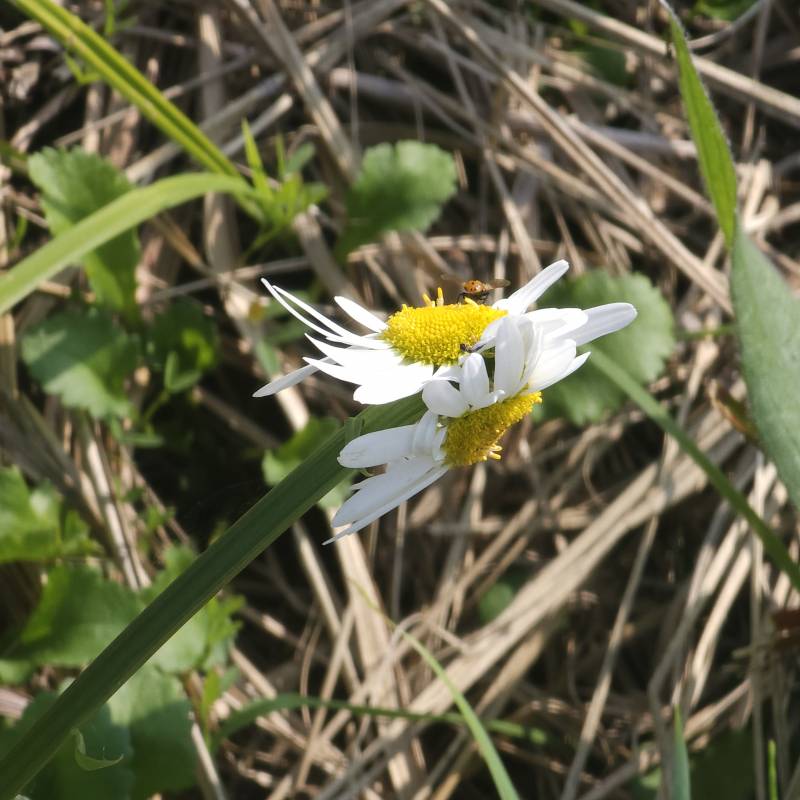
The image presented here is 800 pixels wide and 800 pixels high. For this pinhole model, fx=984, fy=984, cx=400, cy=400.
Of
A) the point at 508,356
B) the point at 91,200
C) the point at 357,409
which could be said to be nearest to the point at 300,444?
the point at 357,409

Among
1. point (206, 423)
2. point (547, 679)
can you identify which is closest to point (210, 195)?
point (206, 423)

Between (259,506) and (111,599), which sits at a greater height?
(259,506)

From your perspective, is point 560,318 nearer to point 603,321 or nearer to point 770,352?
point 603,321

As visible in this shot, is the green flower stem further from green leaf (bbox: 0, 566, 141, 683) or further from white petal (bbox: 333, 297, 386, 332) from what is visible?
green leaf (bbox: 0, 566, 141, 683)

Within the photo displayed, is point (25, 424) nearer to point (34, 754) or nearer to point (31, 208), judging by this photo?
point (31, 208)

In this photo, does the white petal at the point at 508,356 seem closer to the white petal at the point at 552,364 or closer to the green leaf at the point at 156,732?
the white petal at the point at 552,364

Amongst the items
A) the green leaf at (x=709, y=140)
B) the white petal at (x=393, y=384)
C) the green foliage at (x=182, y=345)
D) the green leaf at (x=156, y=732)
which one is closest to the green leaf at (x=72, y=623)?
the green leaf at (x=156, y=732)
